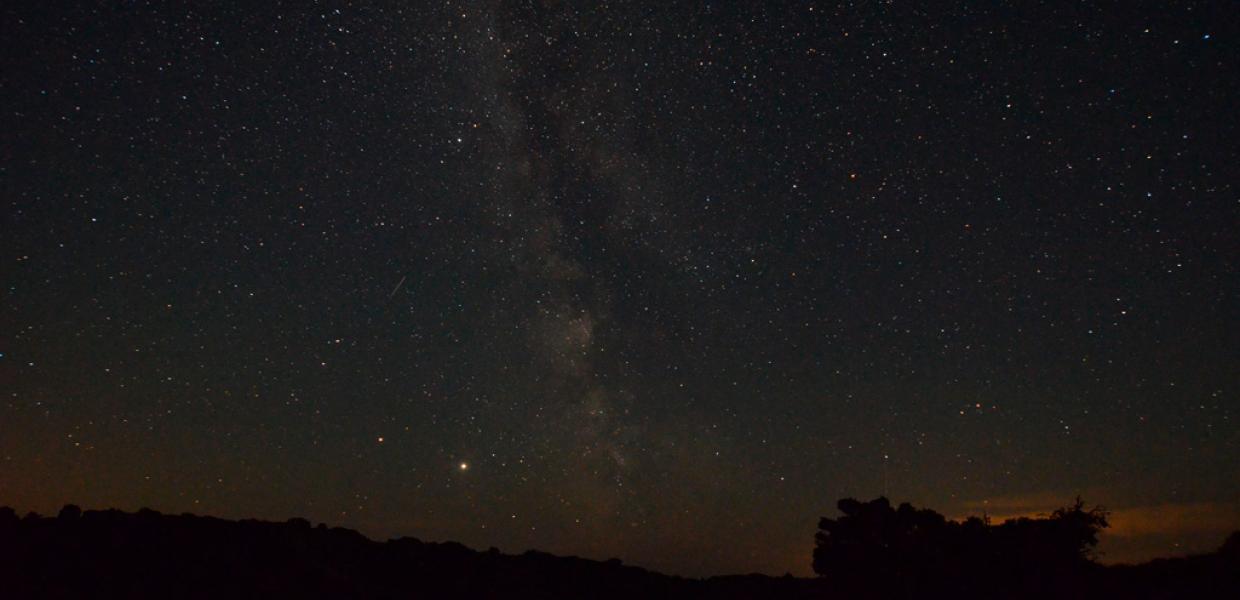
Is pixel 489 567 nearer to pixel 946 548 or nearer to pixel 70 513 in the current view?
pixel 70 513

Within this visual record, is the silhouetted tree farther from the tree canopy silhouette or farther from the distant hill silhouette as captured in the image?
the tree canopy silhouette

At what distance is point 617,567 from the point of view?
26.5 metres

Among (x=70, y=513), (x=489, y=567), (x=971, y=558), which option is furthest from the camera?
(x=971, y=558)

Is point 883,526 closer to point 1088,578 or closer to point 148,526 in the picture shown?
point 1088,578

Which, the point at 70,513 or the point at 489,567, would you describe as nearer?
the point at 70,513

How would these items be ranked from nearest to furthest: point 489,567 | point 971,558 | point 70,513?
point 70,513, point 489,567, point 971,558

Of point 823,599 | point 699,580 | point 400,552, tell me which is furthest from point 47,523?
point 823,599

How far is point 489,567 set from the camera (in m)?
23.7

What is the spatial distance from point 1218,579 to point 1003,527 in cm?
677

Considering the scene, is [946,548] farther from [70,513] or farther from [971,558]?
Result: [70,513]

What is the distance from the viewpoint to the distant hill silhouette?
1642cm

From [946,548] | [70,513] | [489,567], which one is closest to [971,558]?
[946,548]

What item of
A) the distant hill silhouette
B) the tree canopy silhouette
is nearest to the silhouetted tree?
the distant hill silhouette

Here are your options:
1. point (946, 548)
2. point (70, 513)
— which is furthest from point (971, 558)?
point (70, 513)
